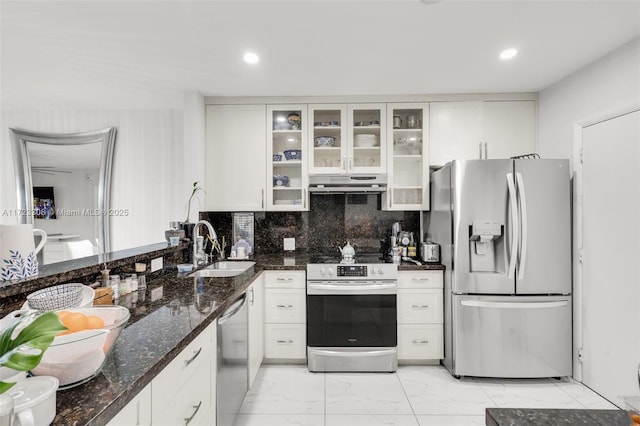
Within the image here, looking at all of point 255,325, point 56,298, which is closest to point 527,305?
point 255,325

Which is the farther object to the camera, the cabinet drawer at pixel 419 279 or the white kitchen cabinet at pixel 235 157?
the white kitchen cabinet at pixel 235 157

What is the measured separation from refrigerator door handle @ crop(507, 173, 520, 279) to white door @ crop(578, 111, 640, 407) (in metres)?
0.54

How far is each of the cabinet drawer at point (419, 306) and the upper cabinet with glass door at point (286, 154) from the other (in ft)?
4.07

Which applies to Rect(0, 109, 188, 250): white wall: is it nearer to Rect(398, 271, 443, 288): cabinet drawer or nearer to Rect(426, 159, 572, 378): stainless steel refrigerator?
Rect(398, 271, 443, 288): cabinet drawer

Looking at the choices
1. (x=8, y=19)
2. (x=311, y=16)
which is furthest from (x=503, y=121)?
(x=8, y=19)

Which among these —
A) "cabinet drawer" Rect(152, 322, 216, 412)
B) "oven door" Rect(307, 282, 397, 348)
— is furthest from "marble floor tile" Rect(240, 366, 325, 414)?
"cabinet drawer" Rect(152, 322, 216, 412)

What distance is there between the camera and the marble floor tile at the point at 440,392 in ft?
7.06

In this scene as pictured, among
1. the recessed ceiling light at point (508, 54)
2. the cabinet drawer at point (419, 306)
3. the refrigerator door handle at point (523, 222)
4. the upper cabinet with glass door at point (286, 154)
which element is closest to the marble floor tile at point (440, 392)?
the cabinet drawer at point (419, 306)

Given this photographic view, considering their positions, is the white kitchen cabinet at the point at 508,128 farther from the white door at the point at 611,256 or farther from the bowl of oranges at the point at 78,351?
the bowl of oranges at the point at 78,351

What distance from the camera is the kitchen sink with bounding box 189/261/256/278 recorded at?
2619 mm

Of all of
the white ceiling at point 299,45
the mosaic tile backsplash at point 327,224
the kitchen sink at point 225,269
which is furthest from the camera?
the mosaic tile backsplash at point 327,224

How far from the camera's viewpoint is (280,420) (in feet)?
6.68

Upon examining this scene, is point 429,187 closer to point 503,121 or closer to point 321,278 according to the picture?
point 503,121

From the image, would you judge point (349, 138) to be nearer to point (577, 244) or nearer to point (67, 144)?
point (577, 244)
